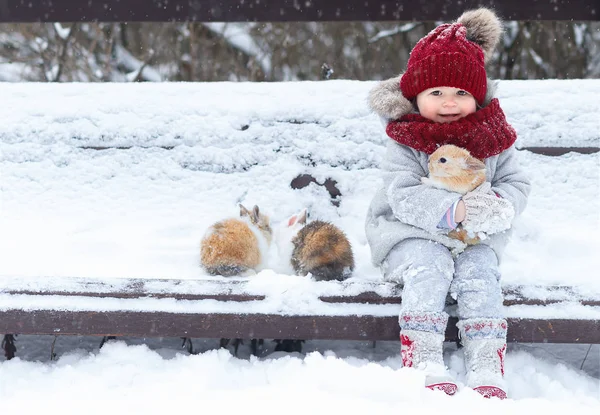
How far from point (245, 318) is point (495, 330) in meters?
0.77

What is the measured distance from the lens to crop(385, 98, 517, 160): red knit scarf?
2.11 m

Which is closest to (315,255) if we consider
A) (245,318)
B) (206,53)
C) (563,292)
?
(245,318)

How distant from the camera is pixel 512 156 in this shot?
2293 millimetres

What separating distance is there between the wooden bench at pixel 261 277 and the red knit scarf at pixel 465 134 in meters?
0.50

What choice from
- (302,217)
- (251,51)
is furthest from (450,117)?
(251,51)

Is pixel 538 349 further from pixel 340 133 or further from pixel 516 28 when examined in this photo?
pixel 516 28

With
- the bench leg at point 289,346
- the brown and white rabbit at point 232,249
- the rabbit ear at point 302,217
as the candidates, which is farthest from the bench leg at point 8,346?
the rabbit ear at point 302,217

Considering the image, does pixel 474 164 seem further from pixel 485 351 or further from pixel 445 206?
pixel 485 351

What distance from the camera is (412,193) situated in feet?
6.84

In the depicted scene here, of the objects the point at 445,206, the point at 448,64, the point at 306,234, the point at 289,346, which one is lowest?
the point at 289,346

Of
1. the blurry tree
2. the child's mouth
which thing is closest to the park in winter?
the child's mouth

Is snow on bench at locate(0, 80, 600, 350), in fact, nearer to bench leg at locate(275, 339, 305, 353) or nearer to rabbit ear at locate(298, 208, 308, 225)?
rabbit ear at locate(298, 208, 308, 225)

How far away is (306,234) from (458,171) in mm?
621

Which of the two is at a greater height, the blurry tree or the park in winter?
the blurry tree
